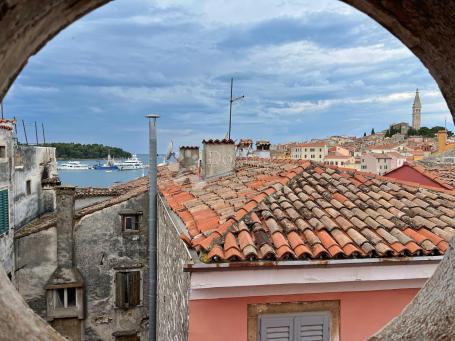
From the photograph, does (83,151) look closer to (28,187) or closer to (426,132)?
(28,187)

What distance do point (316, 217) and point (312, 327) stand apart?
4.74 feet

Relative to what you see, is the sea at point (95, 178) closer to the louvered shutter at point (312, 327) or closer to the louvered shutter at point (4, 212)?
the louvered shutter at point (4, 212)

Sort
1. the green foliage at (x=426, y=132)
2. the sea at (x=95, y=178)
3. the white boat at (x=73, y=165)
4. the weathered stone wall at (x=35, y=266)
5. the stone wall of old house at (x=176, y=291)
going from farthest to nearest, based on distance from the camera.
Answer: the green foliage at (x=426, y=132) < the white boat at (x=73, y=165) < the sea at (x=95, y=178) < the weathered stone wall at (x=35, y=266) < the stone wall of old house at (x=176, y=291)

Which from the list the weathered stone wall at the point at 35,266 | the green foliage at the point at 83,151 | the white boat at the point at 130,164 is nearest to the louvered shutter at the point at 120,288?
the weathered stone wall at the point at 35,266

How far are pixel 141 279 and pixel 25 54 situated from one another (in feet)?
38.8

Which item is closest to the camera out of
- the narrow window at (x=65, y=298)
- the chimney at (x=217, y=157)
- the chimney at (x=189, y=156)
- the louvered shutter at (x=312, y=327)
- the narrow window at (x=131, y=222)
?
the louvered shutter at (x=312, y=327)

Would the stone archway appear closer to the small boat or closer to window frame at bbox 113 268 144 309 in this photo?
window frame at bbox 113 268 144 309

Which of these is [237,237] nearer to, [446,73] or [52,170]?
[446,73]

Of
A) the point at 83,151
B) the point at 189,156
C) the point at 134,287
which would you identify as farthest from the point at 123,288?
the point at 83,151

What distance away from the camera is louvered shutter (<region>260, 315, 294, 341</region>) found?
186 inches

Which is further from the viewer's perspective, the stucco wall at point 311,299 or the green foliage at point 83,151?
the green foliage at point 83,151

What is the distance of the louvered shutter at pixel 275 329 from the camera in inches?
186

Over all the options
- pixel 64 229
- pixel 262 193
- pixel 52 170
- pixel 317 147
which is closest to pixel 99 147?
pixel 317 147

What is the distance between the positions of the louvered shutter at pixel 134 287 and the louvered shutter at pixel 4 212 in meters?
3.67
